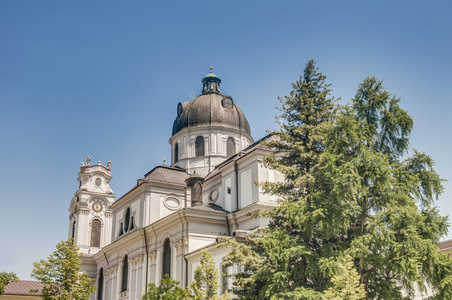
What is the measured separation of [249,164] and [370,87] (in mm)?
13424

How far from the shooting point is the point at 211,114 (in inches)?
1896

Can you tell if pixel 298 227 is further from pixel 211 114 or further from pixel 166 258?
pixel 211 114

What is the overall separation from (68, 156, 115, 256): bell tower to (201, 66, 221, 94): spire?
52.9 ft

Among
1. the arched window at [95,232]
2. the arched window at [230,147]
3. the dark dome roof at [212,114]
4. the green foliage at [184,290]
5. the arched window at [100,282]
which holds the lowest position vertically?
the green foliage at [184,290]

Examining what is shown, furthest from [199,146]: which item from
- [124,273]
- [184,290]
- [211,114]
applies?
[184,290]

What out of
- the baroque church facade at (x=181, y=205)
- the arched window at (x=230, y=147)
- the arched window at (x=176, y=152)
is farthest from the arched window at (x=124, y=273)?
the arched window at (x=230, y=147)

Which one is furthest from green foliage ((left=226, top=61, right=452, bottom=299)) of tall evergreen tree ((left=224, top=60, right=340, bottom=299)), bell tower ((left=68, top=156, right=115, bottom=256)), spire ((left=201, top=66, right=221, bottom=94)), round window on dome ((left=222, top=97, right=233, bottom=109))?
bell tower ((left=68, top=156, right=115, bottom=256))

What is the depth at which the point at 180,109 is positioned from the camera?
50.8m

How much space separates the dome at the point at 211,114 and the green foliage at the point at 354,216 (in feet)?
81.5

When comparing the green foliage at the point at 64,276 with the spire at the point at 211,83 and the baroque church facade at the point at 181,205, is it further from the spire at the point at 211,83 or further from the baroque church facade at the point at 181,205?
the spire at the point at 211,83

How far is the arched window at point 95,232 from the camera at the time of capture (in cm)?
5616

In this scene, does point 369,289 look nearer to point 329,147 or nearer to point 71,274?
point 329,147

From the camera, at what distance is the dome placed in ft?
158

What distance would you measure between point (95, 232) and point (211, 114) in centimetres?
1999
